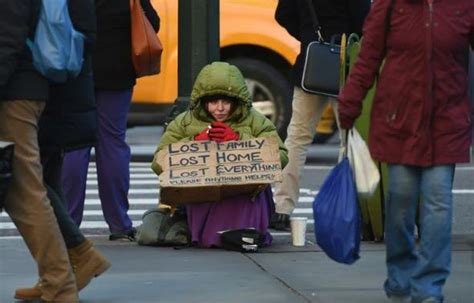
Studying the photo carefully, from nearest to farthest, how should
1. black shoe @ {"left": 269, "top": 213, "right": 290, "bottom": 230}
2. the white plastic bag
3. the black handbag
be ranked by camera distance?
the white plastic bag, the black handbag, black shoe @ {"left": 269, "top": 213, "right": 290, "bottom": 230}

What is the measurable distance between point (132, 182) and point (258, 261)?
430 cm

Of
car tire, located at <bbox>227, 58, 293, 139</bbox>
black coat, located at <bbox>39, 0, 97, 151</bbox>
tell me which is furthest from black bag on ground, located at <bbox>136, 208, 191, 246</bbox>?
car tire, located at <bbox>227, 58, 293, 139</bbox>

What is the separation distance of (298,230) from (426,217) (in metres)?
2.08

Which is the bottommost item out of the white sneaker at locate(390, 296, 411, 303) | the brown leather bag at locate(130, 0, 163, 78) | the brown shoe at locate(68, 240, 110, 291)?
the white sneaker at locate(390, 296, 411, 303)

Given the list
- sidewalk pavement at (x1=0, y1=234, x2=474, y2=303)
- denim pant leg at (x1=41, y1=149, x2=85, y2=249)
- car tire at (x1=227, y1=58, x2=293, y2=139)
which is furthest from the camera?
car tire at (x1=227, y1=58, x2=293, y2=139)

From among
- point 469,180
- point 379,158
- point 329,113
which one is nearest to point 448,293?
point 379,158

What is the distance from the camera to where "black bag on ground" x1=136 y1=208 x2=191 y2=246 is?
7.56 meters

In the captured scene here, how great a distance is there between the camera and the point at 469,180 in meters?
11.3

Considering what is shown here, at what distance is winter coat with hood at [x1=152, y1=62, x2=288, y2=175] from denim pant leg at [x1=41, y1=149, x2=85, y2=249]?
140 cm

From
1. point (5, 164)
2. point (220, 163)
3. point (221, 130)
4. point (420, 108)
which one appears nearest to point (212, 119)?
point (221, 130)

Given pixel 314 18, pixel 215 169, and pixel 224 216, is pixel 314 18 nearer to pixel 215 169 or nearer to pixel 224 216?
pixel 215 169

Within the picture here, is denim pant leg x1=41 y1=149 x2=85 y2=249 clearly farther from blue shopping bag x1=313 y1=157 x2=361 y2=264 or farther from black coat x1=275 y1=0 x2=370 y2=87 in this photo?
black coat x1=275 y1=0 x2=370 y2=87

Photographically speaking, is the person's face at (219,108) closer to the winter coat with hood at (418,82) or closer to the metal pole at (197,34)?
the metal pole at (197,34)

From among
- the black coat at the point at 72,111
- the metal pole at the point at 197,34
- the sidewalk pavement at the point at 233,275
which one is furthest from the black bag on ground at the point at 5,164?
the metal pole at the point at 197,34
